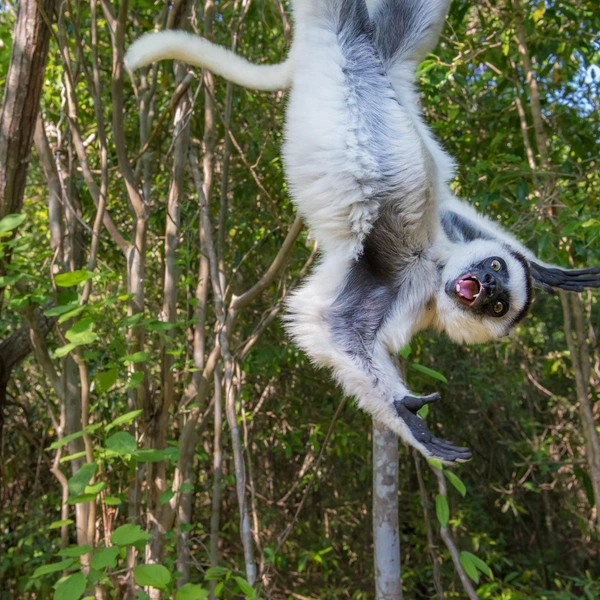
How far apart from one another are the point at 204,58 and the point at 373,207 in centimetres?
106

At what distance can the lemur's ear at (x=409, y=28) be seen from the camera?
2854mm

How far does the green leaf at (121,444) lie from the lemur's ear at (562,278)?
1882mm

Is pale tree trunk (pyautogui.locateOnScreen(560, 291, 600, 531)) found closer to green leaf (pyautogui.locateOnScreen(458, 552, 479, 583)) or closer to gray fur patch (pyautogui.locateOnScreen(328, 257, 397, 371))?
green leaf (pyautogui.locateOnScreen(458, 552, 479, 583))

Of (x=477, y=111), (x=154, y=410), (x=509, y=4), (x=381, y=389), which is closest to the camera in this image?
(x=381, y=389)

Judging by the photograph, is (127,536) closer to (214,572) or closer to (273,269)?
(214,572)

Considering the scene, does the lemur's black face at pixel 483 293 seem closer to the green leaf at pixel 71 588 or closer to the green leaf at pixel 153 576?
the green leaf at pixel 153 576

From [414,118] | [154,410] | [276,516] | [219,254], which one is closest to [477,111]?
[219,254]

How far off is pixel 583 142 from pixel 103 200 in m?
3.87

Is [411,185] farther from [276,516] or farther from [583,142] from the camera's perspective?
[276,516]

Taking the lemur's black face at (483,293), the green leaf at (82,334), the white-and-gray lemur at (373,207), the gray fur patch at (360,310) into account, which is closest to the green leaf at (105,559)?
the green leaf at (82,334)

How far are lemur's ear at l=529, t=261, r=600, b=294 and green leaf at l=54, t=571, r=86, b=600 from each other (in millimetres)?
2265

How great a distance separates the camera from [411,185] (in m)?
2.58

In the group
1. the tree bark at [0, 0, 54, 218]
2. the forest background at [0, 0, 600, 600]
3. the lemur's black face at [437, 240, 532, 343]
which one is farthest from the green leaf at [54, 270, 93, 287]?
the lemur's black face at [437, 240, 532, 343]

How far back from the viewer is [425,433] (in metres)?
2.25
